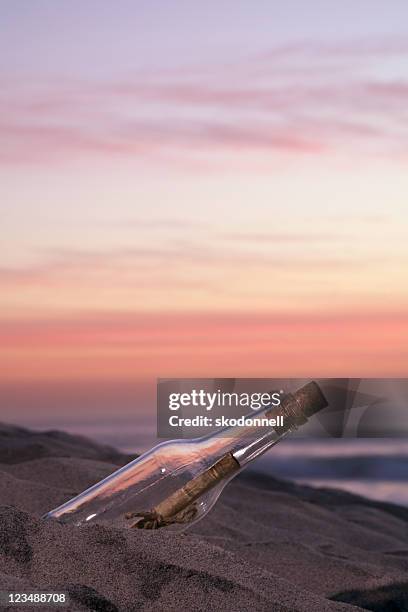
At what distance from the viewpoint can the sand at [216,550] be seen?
11.6ft

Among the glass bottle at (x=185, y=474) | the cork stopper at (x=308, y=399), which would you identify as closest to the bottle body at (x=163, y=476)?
the glass bottle at (x=185, y=474)

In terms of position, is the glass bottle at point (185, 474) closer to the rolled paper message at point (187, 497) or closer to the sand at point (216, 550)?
the rolled paper message at point (187, 497)

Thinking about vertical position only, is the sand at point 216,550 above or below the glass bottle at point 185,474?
below

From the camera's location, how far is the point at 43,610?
3150 millimetres

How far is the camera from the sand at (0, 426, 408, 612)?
3527 millimetres

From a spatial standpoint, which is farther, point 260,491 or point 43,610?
point 260,491

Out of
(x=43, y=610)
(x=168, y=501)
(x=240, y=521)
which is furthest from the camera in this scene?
(x=240, y=521)

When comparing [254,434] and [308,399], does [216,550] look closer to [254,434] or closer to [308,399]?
[254,434]

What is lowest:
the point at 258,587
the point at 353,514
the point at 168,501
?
the point at 353,514

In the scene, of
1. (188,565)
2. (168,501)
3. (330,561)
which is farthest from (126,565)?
(330,561)

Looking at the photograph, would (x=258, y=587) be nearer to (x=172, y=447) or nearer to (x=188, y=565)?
(x=188, y=565)

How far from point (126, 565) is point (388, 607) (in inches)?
88.2

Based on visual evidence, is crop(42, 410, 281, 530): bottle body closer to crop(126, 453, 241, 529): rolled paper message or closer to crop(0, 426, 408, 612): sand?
crop(126, 453, 241, 529): rolled paper message
